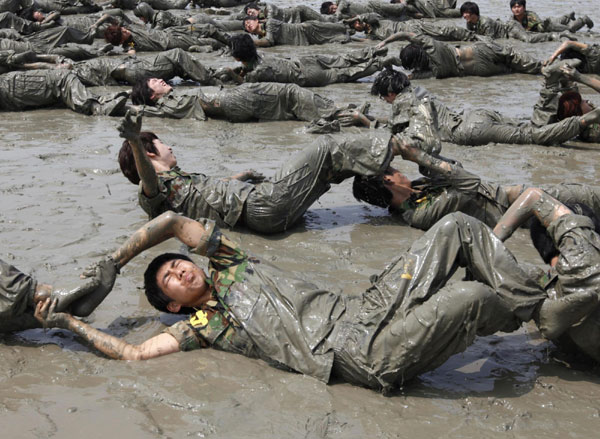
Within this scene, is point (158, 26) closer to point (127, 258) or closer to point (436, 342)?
point (127, 258)

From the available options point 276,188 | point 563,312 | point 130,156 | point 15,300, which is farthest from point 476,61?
point 15,300

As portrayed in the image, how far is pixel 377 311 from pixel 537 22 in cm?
1185

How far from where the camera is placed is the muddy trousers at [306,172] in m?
5.09

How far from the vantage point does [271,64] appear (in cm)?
939

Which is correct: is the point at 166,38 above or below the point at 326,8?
below

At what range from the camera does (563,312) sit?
11.0 feet

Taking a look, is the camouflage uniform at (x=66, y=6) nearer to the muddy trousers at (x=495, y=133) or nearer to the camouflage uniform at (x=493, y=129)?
the camouflage uniform at (x=493, y=129)

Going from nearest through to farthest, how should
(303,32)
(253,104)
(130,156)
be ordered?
(130,156), (253,104), (303,32)

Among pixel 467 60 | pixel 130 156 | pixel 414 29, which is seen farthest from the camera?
pixel 414 29

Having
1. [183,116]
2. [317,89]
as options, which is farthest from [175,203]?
[317,89]

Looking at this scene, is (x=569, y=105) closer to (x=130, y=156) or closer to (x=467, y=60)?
(x=467, y=60)

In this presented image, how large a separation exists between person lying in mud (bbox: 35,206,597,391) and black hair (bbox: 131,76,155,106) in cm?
456

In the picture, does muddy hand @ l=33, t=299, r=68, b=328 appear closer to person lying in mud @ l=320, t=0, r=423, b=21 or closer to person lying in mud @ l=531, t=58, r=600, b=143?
person lying in mud @ l=531, t=58, r=600, b=143

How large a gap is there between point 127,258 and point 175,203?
4.26 feet
